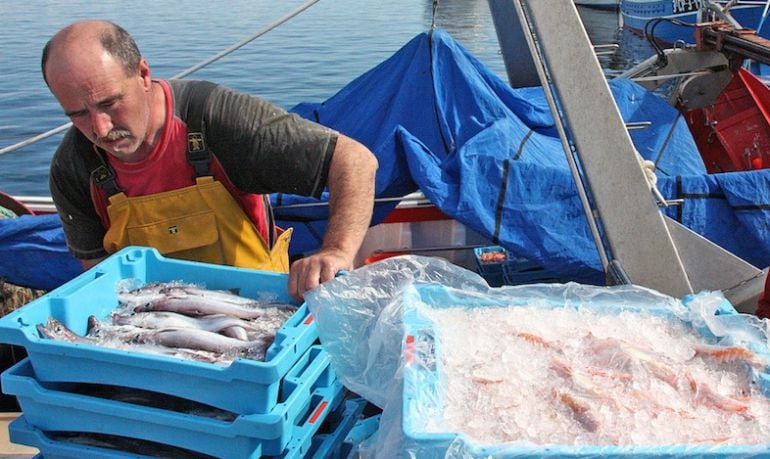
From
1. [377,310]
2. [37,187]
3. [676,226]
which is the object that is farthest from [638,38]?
[377,310]

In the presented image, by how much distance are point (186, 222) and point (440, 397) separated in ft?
4.48

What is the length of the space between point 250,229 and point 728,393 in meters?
1.67

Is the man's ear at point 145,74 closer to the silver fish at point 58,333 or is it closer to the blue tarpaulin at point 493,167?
the silver fish at point 58,333

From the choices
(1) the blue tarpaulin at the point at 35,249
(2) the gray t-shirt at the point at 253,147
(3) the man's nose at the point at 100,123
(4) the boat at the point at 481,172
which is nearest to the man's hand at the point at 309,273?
(2) the gray t-shirt at the point at 253,147

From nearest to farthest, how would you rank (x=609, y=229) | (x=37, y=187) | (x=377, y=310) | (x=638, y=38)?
(x=377, y=310) < (x=609, y=229) < (x=37, y=187) < (x=638, y=38)

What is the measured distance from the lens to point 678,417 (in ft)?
4.30

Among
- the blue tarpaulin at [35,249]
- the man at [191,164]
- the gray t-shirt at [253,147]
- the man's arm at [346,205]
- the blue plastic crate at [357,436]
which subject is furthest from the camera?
the blue tarpaulin at [35,249]

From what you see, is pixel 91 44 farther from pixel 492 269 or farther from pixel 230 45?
pixel 230 45

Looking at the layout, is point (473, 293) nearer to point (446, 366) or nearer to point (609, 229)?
point (446, 366)

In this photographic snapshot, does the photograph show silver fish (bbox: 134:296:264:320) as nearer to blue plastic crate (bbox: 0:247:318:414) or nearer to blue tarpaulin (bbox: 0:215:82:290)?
blue plastic crate (bbox: 0:247:318:414)

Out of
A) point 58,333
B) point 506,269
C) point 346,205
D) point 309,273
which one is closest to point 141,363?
point 58,333

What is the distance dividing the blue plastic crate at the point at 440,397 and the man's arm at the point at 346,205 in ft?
1.06

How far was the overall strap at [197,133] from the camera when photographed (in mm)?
2404

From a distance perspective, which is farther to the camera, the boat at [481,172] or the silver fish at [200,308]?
the boat at [481,172]
